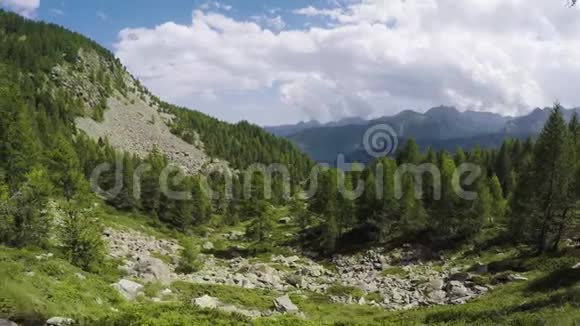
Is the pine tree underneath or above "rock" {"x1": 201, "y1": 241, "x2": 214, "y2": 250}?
above

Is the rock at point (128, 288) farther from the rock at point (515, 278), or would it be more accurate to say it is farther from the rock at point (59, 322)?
the rock at point (515, 278)

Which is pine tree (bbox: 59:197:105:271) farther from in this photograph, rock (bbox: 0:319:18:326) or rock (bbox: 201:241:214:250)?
rock (bbox: 201:241:214:250)

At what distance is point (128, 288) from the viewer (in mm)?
25266

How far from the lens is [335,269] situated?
5541 cm

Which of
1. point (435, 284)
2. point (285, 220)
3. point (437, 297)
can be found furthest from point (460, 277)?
point (285, 220)

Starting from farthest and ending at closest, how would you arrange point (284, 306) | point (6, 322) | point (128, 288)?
1. point (284, 306)
2. point (128, 288)
3. point (6, 322)

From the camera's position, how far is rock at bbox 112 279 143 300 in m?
24.2

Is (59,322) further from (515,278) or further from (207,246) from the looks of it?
(207,246)

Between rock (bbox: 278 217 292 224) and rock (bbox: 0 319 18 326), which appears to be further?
rock (bbox: 278 217 292 224)

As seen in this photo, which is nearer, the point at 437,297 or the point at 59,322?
the point at 59,322

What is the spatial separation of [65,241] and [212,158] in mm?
124704

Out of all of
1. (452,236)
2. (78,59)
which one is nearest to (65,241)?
(452,236)

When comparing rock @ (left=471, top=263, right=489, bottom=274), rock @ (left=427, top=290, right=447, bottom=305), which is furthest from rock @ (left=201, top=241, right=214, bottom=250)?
rock @ (left=471, top=263, right=489, bottom=274)

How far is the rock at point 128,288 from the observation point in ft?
79.3
